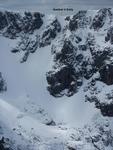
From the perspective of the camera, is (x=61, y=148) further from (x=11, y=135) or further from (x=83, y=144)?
(x=11, y=135)

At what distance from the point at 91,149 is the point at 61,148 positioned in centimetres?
1289

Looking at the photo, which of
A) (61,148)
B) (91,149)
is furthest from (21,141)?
(91,149)

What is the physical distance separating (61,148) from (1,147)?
91.5ft

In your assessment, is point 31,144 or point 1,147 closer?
point 1,147

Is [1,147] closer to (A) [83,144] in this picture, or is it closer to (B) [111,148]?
(A) [83,144]

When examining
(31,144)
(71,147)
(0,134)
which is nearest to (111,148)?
(71,147)

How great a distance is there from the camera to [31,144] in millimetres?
197875

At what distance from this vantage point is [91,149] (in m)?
196

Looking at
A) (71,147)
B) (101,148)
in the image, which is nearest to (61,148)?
(71,147)

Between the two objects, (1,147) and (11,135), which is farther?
(11,135)

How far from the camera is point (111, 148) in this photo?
656 feet

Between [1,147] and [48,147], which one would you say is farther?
[48,147]

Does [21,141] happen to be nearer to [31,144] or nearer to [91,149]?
[31,144]

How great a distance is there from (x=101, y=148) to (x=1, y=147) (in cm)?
4394
